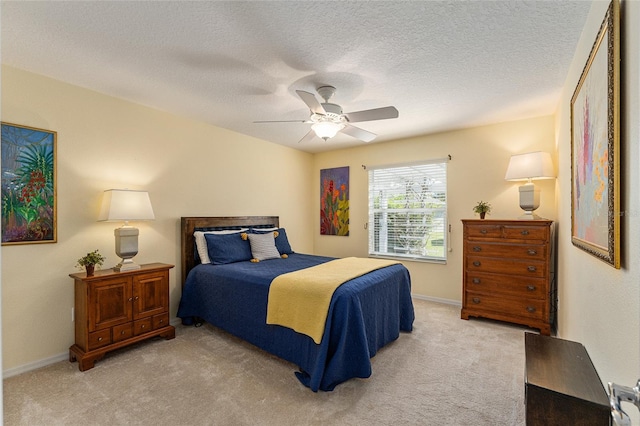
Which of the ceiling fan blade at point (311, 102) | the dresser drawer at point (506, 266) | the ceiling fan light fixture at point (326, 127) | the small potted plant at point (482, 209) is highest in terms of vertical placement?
the ceiling fan blade at point (311, 102)

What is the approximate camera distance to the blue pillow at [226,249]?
3.61 meters

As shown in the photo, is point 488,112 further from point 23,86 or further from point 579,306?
point 23,86

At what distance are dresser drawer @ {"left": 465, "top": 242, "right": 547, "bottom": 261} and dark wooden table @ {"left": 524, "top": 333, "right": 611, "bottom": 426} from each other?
205cm

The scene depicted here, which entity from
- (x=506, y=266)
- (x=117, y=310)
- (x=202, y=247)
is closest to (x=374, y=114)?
(x=506, y=266)

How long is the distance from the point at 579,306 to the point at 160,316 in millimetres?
3583

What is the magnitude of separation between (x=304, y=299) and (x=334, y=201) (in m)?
3.22

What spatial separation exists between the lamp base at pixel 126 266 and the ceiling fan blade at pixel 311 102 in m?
2.26

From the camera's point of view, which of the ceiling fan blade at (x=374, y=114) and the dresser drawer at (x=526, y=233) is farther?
the dresser drawer at (x=526, y=233)

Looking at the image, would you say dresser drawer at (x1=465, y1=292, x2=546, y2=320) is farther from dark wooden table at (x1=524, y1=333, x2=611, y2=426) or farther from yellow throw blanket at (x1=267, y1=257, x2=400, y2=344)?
dark wooden table at (x1=524, y1=333, x2=611, y2=426)

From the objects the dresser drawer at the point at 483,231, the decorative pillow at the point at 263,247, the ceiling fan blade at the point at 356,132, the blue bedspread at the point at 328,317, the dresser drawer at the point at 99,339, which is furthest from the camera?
the decorative pillow at the point at 263,247

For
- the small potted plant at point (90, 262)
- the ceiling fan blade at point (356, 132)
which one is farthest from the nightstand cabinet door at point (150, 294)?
the ceiling fan blade at point (356, 132)

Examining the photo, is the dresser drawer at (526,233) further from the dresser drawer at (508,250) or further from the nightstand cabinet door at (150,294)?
the nightstand cabinet door at (150,294)

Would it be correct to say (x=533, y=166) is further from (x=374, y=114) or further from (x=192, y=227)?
(x=192, y=227)

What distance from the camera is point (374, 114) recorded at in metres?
2.65
